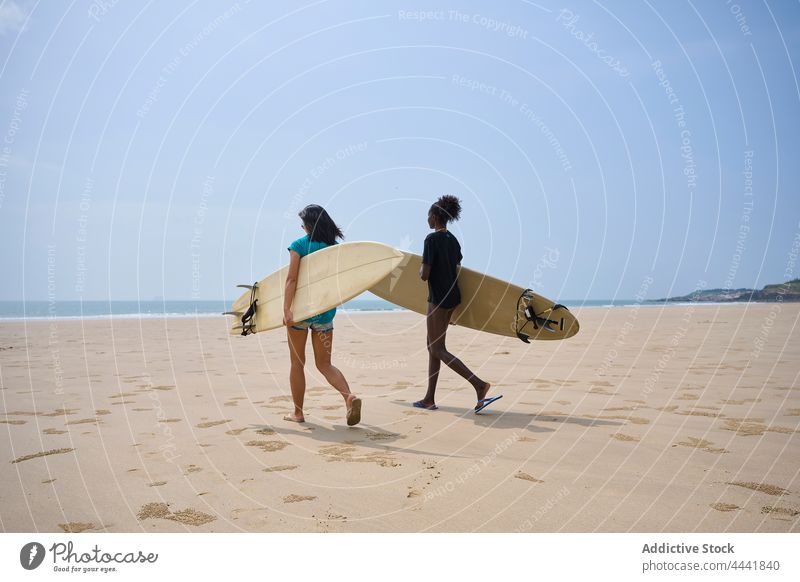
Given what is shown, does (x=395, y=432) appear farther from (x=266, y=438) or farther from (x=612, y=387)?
(x=612, y=387)

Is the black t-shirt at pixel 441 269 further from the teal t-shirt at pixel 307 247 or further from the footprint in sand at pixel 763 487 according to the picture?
the footprint in sand at pixel 763 487

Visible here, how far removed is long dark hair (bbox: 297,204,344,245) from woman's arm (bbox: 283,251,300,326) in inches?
11.3

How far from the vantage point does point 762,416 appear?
475cm

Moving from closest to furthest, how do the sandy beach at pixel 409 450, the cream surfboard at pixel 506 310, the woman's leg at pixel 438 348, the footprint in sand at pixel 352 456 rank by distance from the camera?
1. the sandy beach at pixel 409 450
2. the footprint in sand at pixel 352 456
3. the woman's leg at pixel 438 348
4. the cream surfboard at pixel 506 310

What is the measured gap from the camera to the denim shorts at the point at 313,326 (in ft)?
16.3

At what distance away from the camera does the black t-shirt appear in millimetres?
5516

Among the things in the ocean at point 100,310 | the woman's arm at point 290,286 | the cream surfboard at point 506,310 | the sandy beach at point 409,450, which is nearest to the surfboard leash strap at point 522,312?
the cream surfboard at point 506,310

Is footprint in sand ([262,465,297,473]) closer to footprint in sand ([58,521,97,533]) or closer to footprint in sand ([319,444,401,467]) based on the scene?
footprint in sand ([319,444,401,467])

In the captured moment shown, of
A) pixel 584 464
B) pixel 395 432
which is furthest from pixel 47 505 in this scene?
pixel 584 464

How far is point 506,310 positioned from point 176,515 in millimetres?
4364

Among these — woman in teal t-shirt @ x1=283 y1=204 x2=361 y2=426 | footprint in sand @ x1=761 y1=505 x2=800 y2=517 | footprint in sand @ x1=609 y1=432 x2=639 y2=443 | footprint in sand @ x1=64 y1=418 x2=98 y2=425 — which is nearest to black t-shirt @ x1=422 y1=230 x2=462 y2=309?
woman in teal t-shirt @ x1=283 y1=204 x2=361 y2=426

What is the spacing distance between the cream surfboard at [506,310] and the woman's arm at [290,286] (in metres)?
1.03
